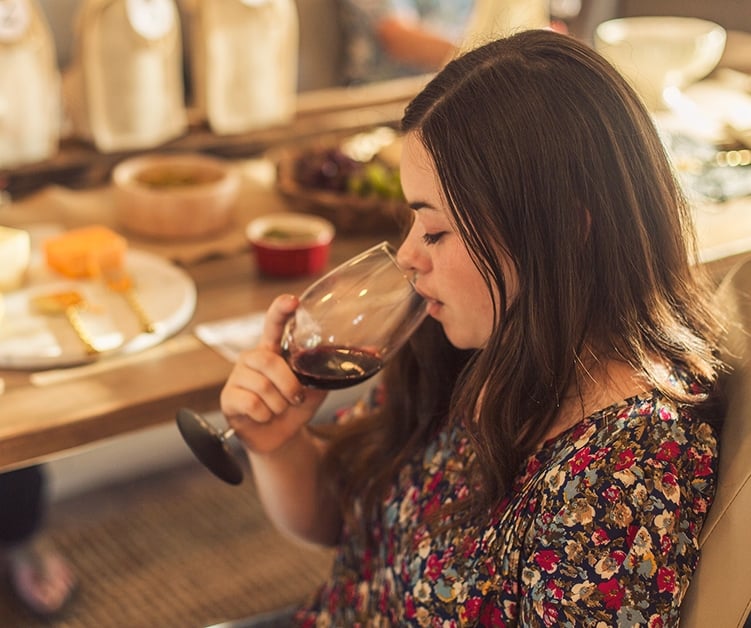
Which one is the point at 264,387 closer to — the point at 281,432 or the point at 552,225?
the point at 281,432

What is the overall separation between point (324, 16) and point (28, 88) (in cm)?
232

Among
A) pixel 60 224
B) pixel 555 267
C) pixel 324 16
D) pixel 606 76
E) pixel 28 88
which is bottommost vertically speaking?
pixel 324 16

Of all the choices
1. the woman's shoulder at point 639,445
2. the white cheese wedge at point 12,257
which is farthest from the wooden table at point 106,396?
the woman's shoulder at point 639,445

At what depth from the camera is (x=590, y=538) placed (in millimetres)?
871

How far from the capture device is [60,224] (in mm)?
1685

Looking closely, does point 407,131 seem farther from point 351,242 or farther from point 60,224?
point 60,224

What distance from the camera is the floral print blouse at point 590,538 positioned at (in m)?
0.87

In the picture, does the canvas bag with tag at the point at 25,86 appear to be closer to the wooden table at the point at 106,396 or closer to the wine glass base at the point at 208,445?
the wooden table at the point at 106,396

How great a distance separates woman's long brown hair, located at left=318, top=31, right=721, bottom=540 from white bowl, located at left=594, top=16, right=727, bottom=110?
3.72 ft

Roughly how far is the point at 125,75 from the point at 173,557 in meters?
1.15

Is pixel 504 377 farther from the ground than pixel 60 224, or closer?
farther from the ground

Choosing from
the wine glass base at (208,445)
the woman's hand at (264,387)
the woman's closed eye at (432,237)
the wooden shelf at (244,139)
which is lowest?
the wooden shelf at (244,139)

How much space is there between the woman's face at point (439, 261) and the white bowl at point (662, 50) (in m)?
1.17

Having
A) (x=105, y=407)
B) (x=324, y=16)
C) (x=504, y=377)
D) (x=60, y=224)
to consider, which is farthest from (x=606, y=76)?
(x=324, y=16)
